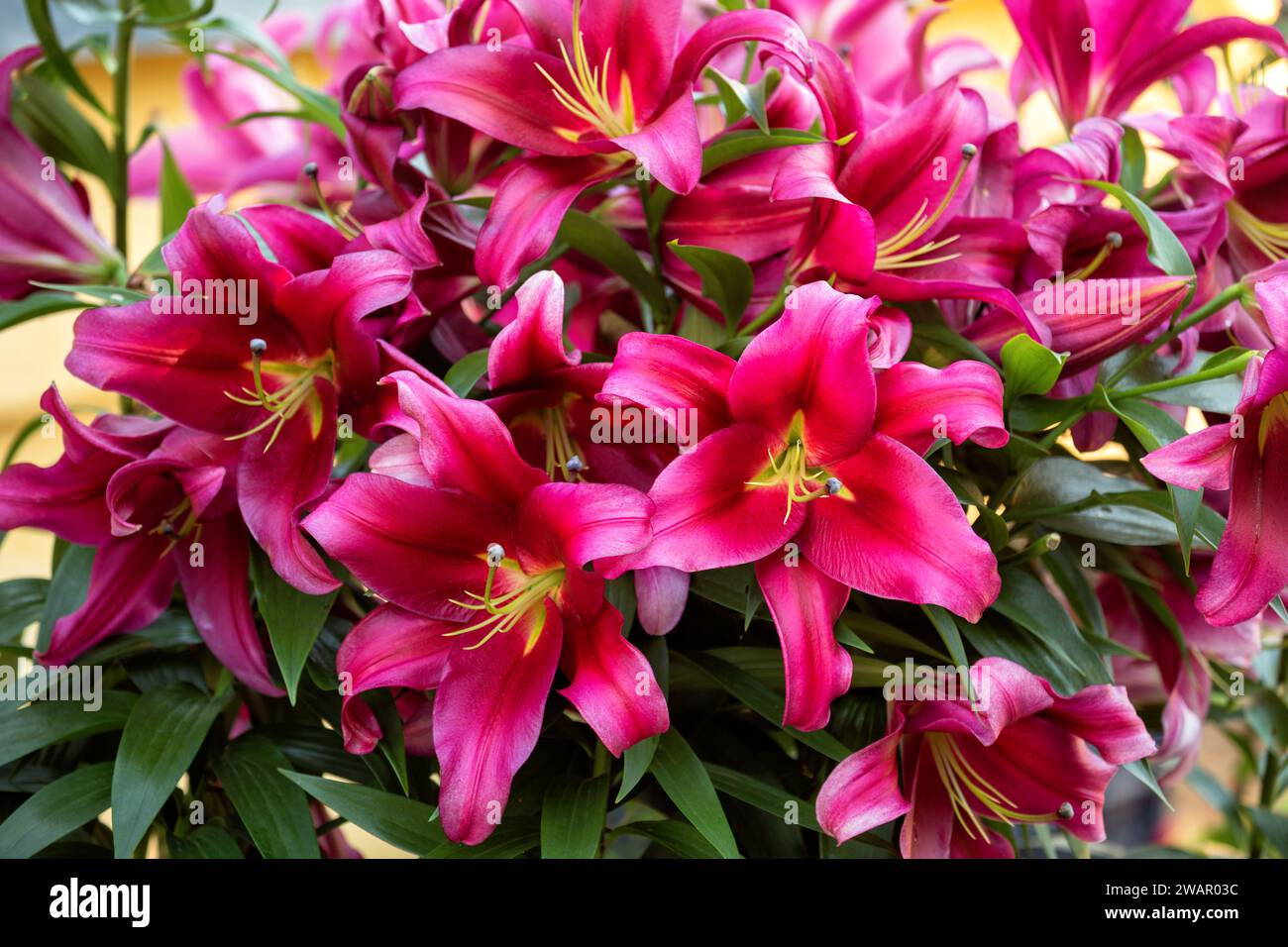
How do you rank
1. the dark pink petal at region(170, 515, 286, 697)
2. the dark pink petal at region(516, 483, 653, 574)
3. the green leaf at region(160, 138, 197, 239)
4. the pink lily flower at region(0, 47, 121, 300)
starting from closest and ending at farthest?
1. the dark pink petal at region(516, 483, 653, 574)
2. the dark pink petal at region(170, 515, 286, 697)
3. the pink lily flower at region(0, 47, 121, 300)
4. the green leaf at region(160, 138, 197, 239)

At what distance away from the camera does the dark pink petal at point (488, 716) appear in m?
0.44

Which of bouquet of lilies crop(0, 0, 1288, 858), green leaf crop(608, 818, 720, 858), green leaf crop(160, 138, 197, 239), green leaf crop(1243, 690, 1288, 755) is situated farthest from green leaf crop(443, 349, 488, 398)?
green leaf crop(1243, 690, 1288, 755)

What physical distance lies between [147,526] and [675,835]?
0.91 feet

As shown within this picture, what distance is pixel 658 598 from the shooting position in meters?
0.46

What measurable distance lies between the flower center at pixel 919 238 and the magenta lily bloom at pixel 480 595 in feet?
0.60

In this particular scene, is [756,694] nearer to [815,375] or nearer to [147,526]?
[815,375]

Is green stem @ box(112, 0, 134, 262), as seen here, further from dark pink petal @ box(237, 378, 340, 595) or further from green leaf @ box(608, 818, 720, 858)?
green leaf @ box(608, 818, 720, 858)

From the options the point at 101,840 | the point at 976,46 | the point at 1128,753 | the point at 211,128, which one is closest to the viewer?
the point at 1128,753

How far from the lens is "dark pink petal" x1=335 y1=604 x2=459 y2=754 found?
47 centimetres

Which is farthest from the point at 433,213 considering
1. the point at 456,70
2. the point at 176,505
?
the point at 176,505

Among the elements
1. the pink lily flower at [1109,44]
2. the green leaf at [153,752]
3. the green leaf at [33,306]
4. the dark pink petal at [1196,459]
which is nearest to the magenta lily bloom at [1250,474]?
the dark pink petal at [1196,459]

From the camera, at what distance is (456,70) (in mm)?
507
